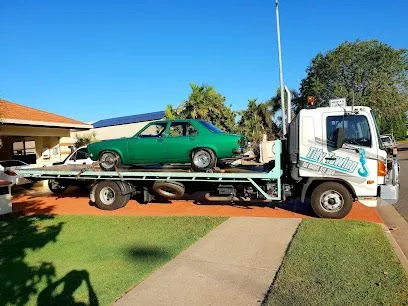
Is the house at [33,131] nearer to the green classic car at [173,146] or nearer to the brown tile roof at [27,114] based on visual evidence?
the brown tile roof at [27,114]

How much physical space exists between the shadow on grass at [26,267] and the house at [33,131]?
7.75m

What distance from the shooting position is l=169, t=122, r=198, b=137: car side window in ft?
36.1

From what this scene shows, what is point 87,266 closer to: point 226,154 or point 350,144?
point 226,154

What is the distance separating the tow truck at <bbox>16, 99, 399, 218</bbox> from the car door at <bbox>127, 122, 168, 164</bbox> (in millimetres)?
383

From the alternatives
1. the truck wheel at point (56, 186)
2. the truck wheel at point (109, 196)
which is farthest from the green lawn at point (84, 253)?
the truck wheel at point (56, 186)

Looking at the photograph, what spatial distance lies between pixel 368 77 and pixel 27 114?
3348cm

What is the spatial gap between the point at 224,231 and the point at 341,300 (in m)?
4.00

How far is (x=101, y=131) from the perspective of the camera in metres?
52.1

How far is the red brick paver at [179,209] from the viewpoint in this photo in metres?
10.9

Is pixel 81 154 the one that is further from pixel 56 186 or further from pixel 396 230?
pixel 396 230

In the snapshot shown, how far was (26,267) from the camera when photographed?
6.55 m

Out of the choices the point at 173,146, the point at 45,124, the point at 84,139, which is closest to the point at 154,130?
the point at 173,146

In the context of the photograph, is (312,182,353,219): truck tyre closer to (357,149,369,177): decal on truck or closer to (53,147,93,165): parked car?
(357,149,369,177): decal on truck

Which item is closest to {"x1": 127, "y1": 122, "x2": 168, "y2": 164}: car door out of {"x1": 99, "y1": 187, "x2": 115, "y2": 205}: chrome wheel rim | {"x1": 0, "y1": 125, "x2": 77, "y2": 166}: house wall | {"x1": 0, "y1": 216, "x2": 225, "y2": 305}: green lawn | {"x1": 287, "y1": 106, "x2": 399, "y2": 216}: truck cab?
{"x1": 99, "y1": 187, "x2": 115, "y2": 205}: chrome wheel rim
